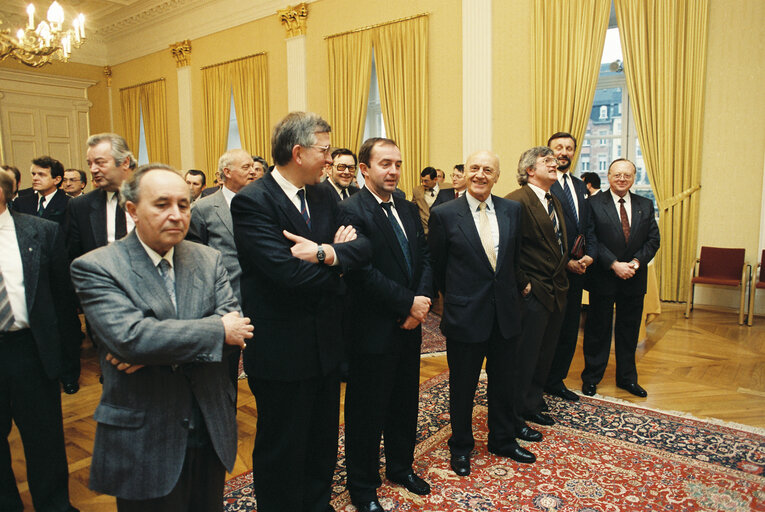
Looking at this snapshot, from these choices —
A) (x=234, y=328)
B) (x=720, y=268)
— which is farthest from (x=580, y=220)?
(x=720, y=268)

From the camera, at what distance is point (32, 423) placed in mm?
2182

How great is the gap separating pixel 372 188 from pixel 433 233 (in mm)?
502

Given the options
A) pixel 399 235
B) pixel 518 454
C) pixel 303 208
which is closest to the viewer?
pixel 303 208

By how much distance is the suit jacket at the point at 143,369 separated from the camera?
1.37 meters

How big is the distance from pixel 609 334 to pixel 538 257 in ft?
3.57

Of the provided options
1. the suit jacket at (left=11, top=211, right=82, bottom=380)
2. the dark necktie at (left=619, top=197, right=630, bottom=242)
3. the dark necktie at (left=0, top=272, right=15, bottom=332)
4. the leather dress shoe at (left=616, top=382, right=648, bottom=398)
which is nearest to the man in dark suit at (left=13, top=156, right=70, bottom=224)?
the suit jacket at (left=11, top=211, right=82, bottom=380)

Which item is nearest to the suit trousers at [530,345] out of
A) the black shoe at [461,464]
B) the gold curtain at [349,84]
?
the black shoe at [461,464]

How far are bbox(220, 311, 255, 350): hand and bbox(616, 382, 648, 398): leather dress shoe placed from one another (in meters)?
3.07

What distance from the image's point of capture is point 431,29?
7453mm

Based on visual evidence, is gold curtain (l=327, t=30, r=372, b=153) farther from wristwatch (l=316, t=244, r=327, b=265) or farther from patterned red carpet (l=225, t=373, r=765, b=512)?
wristwatch (l=316, t=244, r=327, b=265)

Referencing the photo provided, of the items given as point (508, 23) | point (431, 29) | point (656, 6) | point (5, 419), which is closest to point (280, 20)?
point (431, 29)

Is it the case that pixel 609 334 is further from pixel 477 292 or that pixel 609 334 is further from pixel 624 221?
pixel 477 292

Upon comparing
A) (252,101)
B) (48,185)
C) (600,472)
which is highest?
(252,101)

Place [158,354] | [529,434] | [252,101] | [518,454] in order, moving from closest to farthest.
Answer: [158,354], [518,454], [529,434], [252,101]
